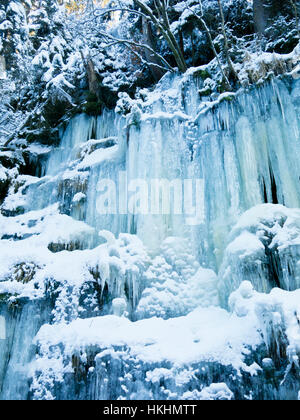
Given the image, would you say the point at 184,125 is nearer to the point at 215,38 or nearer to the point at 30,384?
the point at 215,38

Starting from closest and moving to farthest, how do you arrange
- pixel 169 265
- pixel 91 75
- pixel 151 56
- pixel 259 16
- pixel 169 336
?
1. pixel 169 336
2. pixel 169 265
3. pixel 259 16
4. pixel 151 56
5. pixel 91 75

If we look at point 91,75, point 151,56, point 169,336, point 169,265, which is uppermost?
point 151,56

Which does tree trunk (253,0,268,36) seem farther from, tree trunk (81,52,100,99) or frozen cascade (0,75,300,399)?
tree trunk (81,52,100,99)

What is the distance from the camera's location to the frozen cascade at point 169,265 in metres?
3.58

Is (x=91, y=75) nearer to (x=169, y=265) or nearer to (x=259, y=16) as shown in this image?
(x=259, y=16)

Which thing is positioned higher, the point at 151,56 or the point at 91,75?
the point at 151,56

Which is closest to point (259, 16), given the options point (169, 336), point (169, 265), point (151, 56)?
point (151, 56)

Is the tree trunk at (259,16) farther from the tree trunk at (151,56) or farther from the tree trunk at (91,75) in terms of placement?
the tree trunk at (91,75)

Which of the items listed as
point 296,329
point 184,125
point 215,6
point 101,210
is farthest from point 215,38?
point 296,329

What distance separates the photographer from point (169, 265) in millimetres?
5195

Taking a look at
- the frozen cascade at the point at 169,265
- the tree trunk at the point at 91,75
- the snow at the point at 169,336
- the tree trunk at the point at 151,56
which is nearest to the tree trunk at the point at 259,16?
the frozen cascade at the point at 169,265

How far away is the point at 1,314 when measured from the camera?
16.3ft

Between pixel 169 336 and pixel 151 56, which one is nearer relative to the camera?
pixel 169 336

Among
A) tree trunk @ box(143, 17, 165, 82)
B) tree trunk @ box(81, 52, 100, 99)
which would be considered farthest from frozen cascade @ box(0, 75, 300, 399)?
tree trunk @ box(81, 52, 100, 99)
